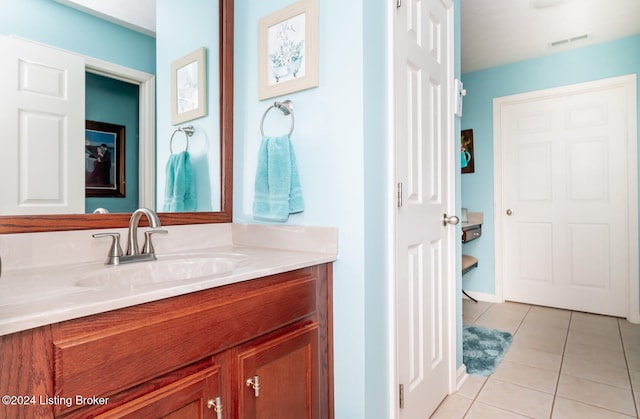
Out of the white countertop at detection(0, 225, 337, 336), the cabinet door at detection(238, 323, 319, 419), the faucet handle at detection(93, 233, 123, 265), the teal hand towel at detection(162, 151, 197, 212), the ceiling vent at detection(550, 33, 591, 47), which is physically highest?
the ceiling vent at detection(550, 33, 591, 47)

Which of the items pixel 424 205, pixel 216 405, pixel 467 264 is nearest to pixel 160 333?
pixel 216 405

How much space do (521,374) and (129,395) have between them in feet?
6.90

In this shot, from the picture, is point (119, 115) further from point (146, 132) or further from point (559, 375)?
point (559, 375)

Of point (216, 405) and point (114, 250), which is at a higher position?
point (114, 250)

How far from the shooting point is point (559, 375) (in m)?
1.97

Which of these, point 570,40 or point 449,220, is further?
point 570,40

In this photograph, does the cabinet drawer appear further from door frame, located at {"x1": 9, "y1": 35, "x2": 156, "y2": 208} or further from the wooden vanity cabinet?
door frame, located at {"x1": 9, "y1": 35, "x2": 156, "y2": 208}

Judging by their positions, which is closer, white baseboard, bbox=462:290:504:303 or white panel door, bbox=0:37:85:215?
white panel door, bbox=0:37:85:215

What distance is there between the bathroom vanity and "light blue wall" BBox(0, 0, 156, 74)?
0.79 m

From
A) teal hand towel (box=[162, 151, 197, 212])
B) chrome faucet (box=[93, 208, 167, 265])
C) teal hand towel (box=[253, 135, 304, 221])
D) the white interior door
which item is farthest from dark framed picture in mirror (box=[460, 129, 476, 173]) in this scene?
chrome faucet (box=[93, 208, 167, 265])

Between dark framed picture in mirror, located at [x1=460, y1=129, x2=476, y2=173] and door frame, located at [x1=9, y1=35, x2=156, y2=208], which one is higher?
dark framed picture in mirror, located at [x1=460, y1=129, x2=476, y2=173]

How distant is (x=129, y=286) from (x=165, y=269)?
427 mm

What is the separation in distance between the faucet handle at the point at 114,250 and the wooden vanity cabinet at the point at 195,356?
1.52 ft

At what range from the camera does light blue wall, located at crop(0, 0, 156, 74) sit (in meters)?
1.01
